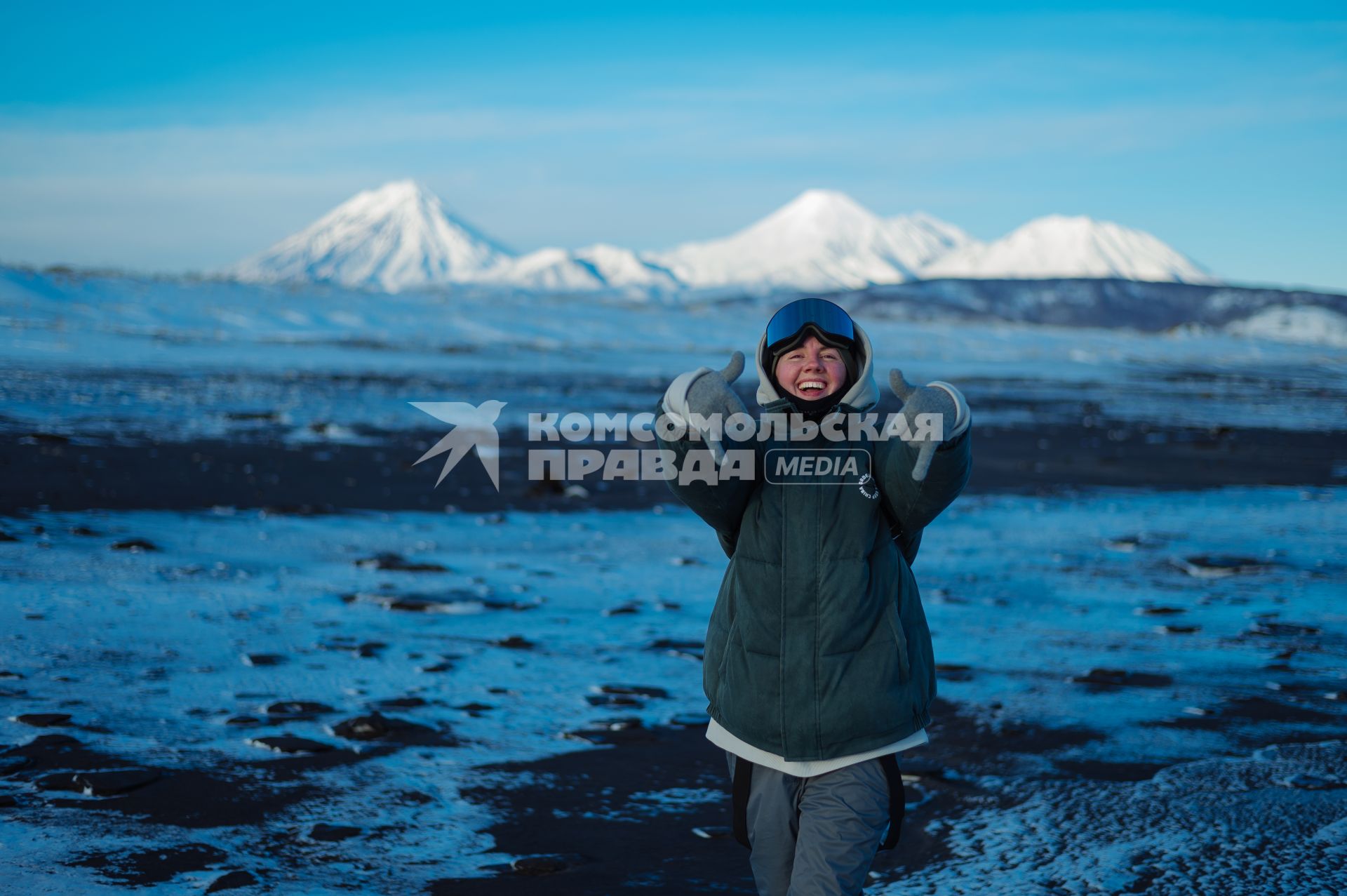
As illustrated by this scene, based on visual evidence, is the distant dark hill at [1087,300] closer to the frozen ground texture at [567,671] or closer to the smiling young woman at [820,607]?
the frozen ground texture at [567,671]

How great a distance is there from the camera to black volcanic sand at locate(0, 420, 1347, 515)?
30.9 ft

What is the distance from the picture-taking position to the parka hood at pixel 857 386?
8.18 feet

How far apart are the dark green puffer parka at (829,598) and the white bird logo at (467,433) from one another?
8.26 meters

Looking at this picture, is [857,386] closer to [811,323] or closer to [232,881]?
[811,323]

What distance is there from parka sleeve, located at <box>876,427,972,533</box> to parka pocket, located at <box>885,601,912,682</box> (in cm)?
19

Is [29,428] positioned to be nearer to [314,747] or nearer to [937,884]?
[314,747]

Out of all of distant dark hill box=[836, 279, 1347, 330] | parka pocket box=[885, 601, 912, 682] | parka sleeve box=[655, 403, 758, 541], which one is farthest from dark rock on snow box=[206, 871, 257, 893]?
distant dark hill box=[836, 279, 1347, 330]

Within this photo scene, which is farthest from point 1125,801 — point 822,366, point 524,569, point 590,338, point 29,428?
point 590,338

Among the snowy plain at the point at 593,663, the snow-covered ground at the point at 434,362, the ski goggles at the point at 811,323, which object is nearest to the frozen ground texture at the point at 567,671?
the snowy plain at the point at 593,663

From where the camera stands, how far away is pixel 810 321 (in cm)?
253

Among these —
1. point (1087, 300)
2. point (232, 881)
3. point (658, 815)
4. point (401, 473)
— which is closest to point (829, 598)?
point (658, 815)

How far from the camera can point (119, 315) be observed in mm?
30125

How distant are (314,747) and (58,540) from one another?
13.2ft

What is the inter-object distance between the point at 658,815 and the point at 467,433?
10982mm
